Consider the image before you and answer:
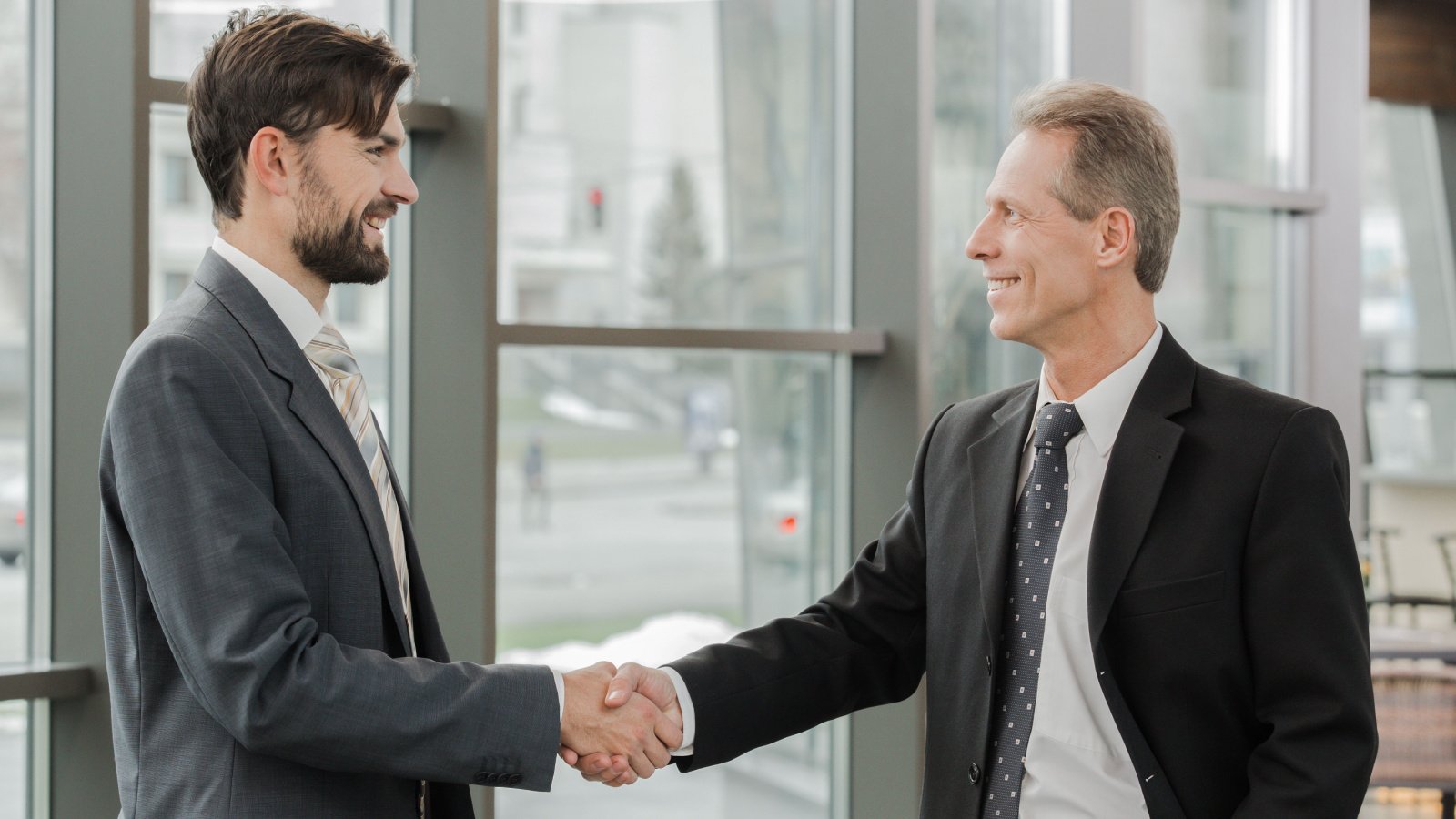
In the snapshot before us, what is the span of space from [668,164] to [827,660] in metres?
1.48

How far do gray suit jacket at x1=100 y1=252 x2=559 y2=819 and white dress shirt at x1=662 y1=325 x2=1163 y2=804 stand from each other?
2.13 feet

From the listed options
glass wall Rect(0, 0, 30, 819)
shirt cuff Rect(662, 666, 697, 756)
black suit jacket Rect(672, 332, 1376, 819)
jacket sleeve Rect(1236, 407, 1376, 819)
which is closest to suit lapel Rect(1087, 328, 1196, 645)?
black suit jacket Rect(672, 332, 1376, 819)

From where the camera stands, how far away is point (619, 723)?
2.06 meters

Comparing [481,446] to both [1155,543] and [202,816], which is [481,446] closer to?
[202,816]

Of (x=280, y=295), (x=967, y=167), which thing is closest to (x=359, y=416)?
(x=280, y=295)

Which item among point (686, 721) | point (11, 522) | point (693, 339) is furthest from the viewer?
point (693, 339)

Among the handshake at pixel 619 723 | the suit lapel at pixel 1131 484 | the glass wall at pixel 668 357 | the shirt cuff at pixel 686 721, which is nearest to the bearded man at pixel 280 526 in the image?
the handshake at pixel 619 723

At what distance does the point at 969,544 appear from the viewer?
1.98 metres

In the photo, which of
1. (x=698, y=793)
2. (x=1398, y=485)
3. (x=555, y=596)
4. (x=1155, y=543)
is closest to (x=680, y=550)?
(x=555, y=596)

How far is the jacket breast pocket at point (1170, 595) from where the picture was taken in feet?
5.56

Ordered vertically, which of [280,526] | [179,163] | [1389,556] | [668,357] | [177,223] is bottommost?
[1389,556]

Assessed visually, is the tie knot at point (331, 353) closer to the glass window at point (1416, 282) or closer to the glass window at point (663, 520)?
the glass window at point (663, 520)

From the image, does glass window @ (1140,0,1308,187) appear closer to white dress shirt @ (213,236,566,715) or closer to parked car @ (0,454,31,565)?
white dress shirt @ (213,236,566,715)

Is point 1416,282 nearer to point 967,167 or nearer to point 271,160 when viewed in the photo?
point 967,167
